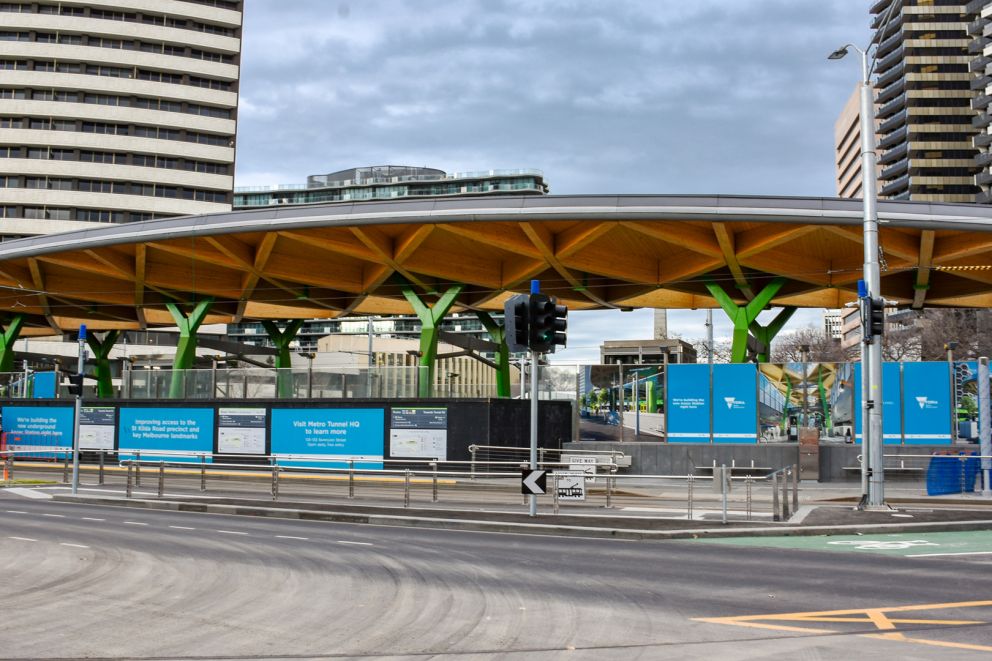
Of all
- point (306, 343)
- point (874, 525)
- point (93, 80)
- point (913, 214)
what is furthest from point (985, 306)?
point (306, 343)

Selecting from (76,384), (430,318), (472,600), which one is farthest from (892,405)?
(76,384)

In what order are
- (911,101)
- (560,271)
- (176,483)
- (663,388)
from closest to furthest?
(176,483)
(663,388)
(560,271)
(911,101)

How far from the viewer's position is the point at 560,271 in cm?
3750

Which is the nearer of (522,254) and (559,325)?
(559,325)

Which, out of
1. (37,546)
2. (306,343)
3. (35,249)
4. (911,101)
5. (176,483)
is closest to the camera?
(37,546)

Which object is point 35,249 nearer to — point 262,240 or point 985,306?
point 262,240

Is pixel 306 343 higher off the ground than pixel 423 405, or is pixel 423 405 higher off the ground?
pixel 306 343

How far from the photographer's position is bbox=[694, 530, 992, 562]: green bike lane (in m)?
14.6

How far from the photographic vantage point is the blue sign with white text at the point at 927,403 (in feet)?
95.9

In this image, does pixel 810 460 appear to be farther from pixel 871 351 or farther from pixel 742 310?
pixel 871 351

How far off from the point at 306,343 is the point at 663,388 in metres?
140

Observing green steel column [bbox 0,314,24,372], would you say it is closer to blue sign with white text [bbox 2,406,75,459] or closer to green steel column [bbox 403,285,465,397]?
blue sign with white text [bbox 2,406,75,459]

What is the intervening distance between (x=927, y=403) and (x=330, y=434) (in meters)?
19.8

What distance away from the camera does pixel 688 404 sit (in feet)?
103
